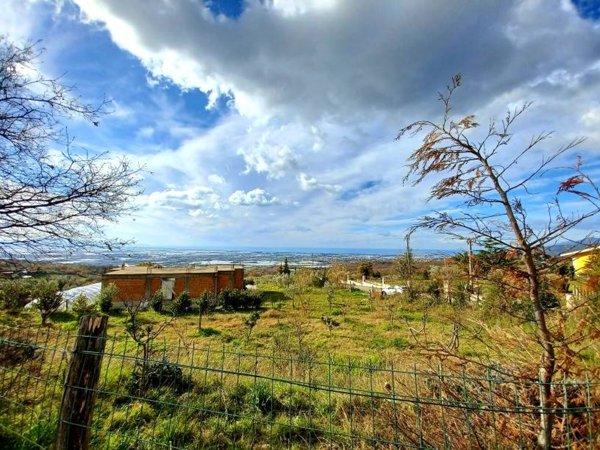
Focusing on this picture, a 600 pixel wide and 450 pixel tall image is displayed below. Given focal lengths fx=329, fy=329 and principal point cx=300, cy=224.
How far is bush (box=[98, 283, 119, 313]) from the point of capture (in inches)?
760

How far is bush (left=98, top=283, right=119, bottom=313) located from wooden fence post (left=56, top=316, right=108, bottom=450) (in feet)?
65.0

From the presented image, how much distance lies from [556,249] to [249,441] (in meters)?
3.59

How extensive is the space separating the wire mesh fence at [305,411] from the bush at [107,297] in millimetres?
15463

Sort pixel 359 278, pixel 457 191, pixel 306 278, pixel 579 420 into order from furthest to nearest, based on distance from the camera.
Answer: pixel 359 278, pixel 306 278, pixel 579 420, pixel 457 191

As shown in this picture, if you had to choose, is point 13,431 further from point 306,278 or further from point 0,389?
point 306,278

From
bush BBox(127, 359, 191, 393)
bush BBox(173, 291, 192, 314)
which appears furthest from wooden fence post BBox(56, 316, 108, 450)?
bush BBox(173, 291, 192, 314)

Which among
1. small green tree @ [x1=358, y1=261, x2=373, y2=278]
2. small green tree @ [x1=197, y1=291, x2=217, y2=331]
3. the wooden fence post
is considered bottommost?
small green tree @ [x1=197, y1=291, x2=217, y2=331]

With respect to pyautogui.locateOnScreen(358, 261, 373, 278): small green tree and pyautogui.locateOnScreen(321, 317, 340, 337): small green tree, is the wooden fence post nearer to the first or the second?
pyautogui.locateOnScreen(321, 317, 340, 337): small green tree

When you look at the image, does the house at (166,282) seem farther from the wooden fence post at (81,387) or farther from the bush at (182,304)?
the wooden fence post at (81,387)

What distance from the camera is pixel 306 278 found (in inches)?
1320

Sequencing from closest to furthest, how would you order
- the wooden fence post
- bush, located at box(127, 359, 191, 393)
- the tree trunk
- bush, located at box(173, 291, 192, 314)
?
the tree trunk
the wooden fence post
bush, located at box(127, 359, 191, 393)
bush, located at box(173, 291, 192, 314)

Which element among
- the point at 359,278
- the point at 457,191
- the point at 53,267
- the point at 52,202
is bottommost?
the point at 359,278

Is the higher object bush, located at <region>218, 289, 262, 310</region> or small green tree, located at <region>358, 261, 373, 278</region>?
small green tree, located at <region>358, 261, 373, 278</region>

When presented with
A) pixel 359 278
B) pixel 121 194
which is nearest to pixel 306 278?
pixel 359 278
